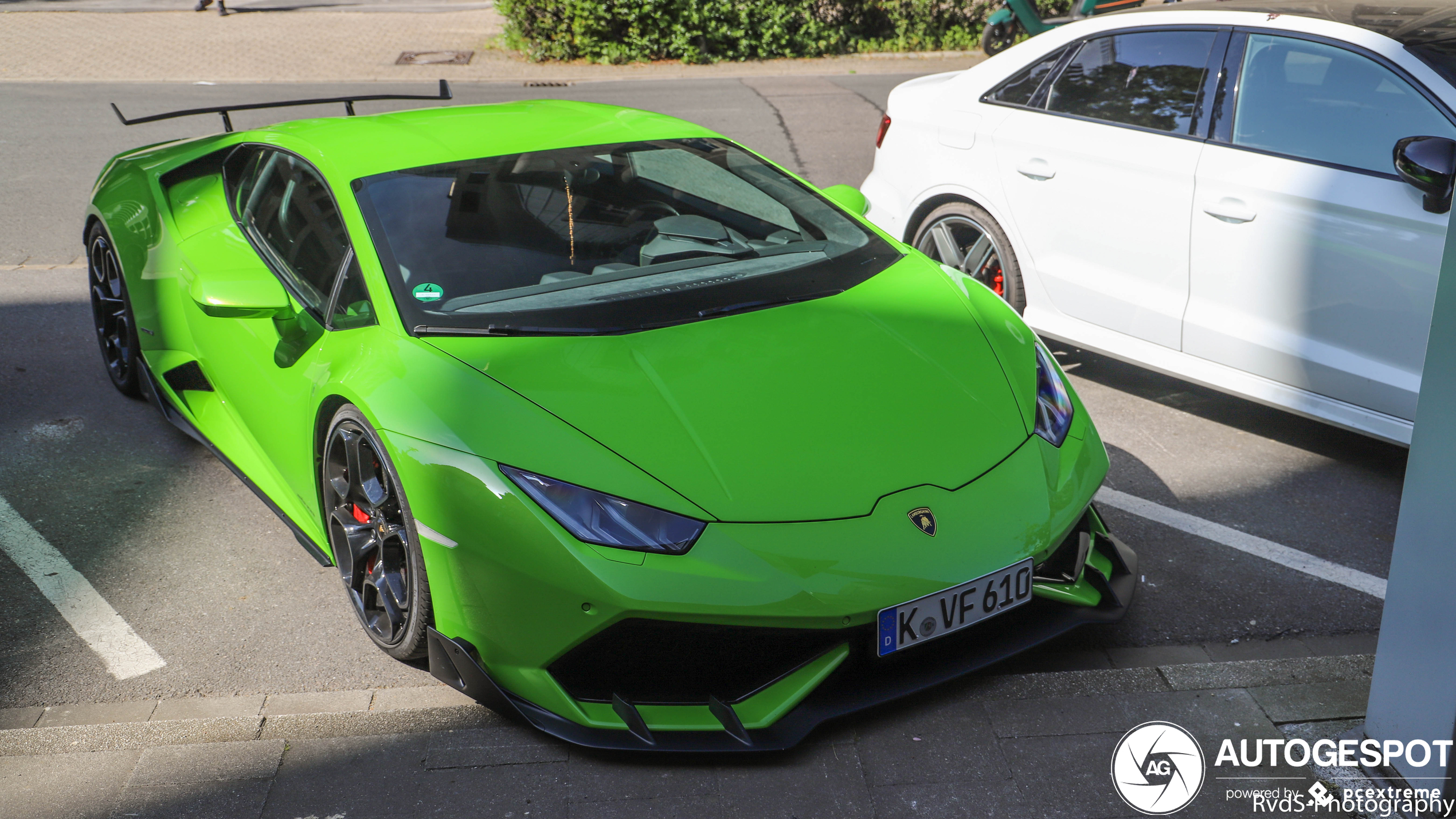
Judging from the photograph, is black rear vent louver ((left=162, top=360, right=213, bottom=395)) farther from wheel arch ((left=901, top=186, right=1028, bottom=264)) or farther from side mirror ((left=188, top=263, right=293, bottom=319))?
wheel arch ((left=901, top=186, right=1028, bottom=264))

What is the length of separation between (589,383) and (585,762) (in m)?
0.88

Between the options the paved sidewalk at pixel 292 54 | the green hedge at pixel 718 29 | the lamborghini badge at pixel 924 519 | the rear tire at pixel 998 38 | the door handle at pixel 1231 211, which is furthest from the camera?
the green hedge at pixel 718 29

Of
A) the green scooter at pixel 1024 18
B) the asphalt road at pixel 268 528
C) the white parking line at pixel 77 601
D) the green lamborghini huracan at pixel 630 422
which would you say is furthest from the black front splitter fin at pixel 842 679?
the green scooter at pixel 1024 18

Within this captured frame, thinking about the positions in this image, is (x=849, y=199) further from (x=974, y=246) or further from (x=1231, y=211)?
(x=1231, y=211)

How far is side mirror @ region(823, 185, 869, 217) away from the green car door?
5.41 ft

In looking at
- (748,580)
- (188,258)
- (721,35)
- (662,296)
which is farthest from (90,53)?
(748,580)

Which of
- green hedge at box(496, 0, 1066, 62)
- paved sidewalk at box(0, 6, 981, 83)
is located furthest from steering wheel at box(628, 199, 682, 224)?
green hedge at box(496, 0, 1066, 62)

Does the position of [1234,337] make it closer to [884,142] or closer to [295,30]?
[884,142]

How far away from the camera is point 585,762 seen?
2480 mm

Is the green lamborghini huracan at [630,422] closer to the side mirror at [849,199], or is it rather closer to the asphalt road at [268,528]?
the side mirror at [849,199]

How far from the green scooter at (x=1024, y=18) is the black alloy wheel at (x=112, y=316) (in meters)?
4.14

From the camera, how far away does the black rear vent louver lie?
145 inches

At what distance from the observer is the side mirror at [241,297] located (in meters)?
3.03

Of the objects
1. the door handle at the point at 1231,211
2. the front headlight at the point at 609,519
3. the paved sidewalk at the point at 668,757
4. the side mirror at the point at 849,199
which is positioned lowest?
the paved sidewalk at the point at 668,757
